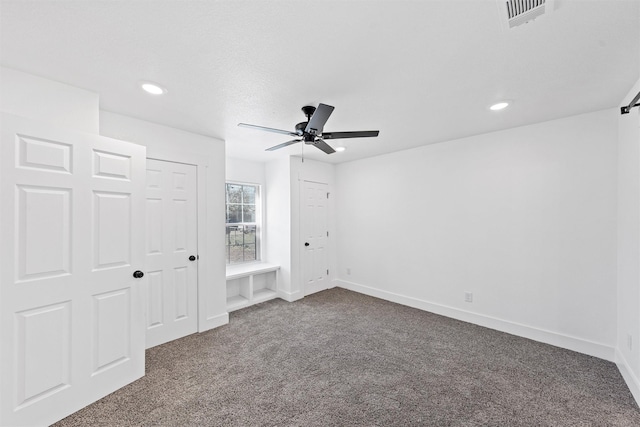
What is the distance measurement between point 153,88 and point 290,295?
A: 134 inches

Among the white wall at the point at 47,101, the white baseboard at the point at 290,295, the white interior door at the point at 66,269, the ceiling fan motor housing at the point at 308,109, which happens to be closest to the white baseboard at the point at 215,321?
the white interior door at the point at 66,269

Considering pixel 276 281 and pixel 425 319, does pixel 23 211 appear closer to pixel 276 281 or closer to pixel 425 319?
pixel 276 281

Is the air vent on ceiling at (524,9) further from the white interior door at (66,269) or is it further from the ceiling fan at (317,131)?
the white interior door at (66,269)

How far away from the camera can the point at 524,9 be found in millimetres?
1301

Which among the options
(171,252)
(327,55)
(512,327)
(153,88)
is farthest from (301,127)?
(512,327)

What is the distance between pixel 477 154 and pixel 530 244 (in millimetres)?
1296

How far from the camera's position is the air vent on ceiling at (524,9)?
4.11 ft

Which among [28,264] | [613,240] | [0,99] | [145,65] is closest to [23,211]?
[28,264]

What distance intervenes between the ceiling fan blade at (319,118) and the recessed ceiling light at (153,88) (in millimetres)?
1245

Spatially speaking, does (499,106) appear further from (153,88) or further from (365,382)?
(153,88)

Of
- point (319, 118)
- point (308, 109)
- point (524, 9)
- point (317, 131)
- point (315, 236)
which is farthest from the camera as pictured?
point (315, 236)

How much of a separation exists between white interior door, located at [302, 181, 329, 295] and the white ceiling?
226cm

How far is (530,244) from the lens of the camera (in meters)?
3.04

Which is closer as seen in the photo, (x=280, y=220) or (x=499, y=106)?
(x=499, y=106)
